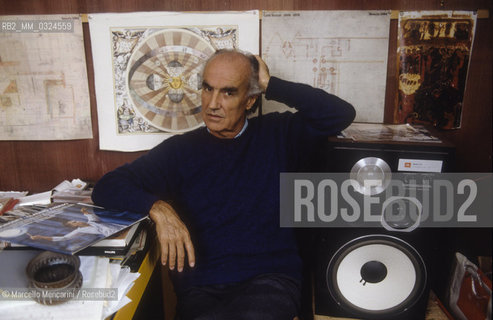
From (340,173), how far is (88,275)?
0.76 metres

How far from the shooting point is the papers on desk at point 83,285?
832 mm

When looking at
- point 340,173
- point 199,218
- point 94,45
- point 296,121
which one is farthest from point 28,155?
point 340,173

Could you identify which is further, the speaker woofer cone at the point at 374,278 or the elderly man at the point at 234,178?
the elderly man at the point at 234,178

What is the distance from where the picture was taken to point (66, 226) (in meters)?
1.01

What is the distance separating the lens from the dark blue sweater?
1.23 meters

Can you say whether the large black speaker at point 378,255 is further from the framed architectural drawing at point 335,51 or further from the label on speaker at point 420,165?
the framed architectural drawing at point 335,51

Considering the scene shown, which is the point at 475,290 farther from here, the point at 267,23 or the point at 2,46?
the point at 2,46

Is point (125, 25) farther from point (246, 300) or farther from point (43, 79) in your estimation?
point (246, 300)

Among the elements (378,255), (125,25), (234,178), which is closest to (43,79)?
(125,25)

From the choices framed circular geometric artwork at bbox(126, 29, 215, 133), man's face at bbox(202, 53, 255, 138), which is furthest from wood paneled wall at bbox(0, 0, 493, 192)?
man's face at bbox(202, 53, 255, 138)

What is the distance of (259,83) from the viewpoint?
1270 millimetres

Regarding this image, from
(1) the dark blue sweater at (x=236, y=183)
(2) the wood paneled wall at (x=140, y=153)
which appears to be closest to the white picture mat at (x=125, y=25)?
(2) the wood paneled wall at (x=140, y=153)

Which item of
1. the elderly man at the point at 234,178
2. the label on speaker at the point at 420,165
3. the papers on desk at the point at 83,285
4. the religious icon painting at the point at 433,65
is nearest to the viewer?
the papers on desk at the point at 83,285

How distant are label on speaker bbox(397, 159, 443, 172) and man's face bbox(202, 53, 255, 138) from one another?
583mm
